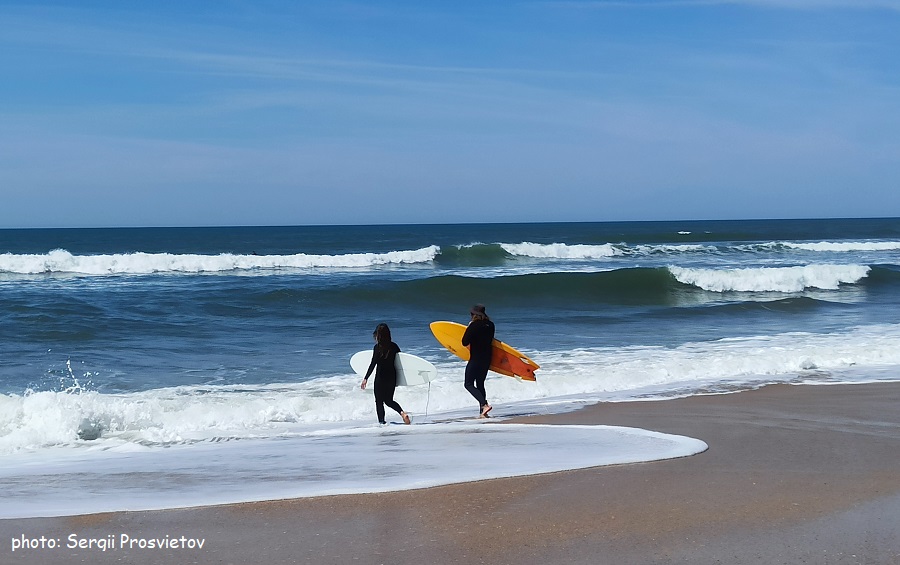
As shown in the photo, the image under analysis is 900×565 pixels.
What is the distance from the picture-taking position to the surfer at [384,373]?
27.4 feet

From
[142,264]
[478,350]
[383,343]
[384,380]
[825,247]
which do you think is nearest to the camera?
[384,380]

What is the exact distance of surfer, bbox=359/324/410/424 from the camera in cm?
834

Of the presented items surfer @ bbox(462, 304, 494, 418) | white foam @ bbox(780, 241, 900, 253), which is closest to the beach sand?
surfer @ bbox(462, 304, 494, 418)

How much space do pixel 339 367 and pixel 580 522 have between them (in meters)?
7.56

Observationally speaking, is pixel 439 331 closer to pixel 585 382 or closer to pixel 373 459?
pixel 585 382

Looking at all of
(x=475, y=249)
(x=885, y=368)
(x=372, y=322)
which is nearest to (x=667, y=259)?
(x=475, y=249)

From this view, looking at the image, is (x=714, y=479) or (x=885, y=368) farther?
(x=885, y=368)

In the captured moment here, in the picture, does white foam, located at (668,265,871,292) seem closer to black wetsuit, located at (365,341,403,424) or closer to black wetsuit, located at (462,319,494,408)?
black wetsuit, located at (462,319,494,408)

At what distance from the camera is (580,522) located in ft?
14.6

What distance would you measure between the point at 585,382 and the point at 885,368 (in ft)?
14.5

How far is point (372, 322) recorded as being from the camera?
1759 cm

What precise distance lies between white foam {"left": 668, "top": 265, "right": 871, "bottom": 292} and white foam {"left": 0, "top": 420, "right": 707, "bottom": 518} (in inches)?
815

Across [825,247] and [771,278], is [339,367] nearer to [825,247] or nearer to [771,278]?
[771,278]

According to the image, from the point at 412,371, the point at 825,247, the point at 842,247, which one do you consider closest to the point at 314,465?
the point at 412,371
